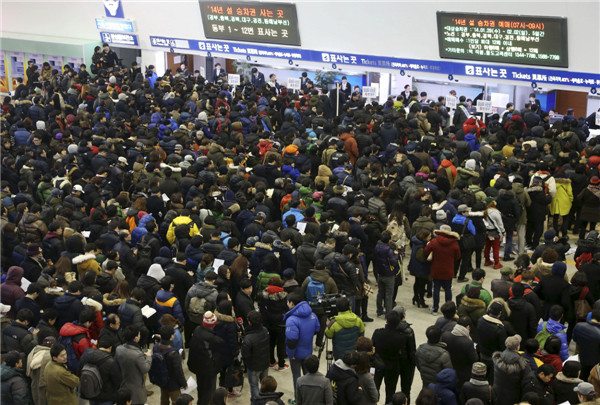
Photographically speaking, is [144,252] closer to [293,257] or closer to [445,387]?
[293,257]

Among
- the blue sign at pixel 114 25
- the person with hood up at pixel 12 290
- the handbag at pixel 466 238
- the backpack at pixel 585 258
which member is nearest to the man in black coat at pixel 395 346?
the backpack at pixel 585 258

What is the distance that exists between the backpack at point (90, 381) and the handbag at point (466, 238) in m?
5.85

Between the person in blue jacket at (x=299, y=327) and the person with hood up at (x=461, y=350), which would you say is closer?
the person with hood up at (x=461, y=350)

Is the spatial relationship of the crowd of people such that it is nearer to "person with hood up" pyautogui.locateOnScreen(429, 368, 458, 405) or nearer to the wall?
"person with hood up" pyautogui.locateOnScreen(429, 368, 458, 405)

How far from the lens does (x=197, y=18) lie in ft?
62.5

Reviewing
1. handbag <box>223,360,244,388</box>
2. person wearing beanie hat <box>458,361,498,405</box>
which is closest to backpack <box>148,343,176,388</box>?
handbag <box>223,360,244,388</box>

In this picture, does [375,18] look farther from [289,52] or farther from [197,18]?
[197,18]

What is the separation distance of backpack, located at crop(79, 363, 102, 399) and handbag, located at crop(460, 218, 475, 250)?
19.2 ft

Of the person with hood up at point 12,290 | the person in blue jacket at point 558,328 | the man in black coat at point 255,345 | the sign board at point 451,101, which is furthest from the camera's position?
the sign board at point 451,101

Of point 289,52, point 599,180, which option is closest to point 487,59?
point 599,180

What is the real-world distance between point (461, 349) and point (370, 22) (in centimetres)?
1061

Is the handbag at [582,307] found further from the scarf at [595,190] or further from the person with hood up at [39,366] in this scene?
the person with hood up at [39,366]

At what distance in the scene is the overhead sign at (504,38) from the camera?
13.7m

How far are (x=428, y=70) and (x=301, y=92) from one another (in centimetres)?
599
